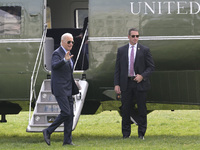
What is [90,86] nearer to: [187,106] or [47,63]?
[47,63]

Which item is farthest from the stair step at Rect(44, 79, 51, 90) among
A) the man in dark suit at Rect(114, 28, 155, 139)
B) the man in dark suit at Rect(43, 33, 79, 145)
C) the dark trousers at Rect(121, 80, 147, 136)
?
the man in dark suit at Rect(43, 33, 79, 145)

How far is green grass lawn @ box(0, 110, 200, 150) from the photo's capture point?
35.9 feet

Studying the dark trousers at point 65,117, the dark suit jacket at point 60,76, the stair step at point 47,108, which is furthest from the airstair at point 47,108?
the dark suit jacket at point 60,76

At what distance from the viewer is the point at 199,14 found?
12.5 metres

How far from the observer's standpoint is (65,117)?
1075cm

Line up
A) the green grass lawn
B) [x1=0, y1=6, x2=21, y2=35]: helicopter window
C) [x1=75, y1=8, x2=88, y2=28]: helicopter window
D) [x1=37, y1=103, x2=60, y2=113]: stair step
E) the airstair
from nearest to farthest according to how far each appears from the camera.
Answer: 1. the green grass lawn
2. the airstair
3. [x1=37, y1=103, x2=60, y2=113]: stair step
4. [x1=0, y1=6, x2=21, y2=35]: helicopter window
5. [x1=75, y1=8, x2=88, y2=28]: helicopter window

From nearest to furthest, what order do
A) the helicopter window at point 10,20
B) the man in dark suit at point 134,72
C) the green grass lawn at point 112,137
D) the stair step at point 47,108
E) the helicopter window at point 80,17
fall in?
the green grass lawn at point 112,137 → the man in dark suit at point 134,72 → the stair step at point 47,108 → the helicopter window at point 10,20 → the helicopter window at point 80,17

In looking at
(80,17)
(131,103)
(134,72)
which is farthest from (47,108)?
(80,17)

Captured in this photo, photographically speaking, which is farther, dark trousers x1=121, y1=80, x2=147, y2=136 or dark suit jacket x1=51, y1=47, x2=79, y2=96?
dark trousers x1=121, y1=80, x2=147, y2=136

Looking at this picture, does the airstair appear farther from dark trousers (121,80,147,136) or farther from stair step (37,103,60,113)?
dark trousers (121,80,147,136)

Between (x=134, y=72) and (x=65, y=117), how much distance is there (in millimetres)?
1830

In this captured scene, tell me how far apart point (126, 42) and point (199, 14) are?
1.50 metres

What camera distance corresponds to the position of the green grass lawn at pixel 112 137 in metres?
11.0

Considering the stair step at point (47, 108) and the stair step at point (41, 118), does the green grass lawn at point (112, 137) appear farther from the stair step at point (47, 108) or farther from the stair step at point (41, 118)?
the stair step at point (47, 108)
